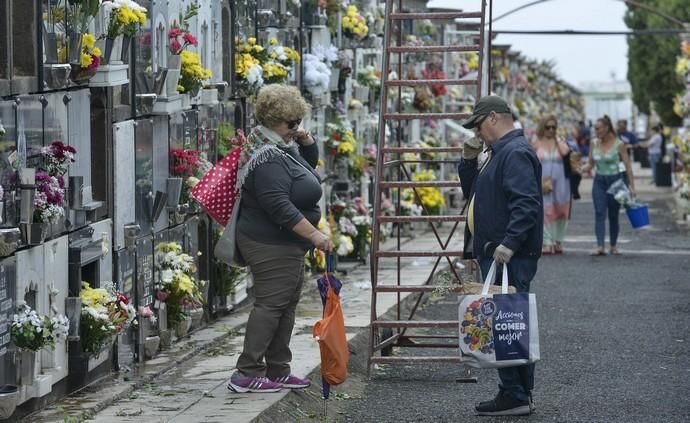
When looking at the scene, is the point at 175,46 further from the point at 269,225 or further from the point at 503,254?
the point at 503,254

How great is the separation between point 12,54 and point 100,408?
1.87 meters

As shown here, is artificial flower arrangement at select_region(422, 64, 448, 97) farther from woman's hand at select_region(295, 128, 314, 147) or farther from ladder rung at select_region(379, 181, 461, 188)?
woman's hand at select_region(295, 128, 314, 147)

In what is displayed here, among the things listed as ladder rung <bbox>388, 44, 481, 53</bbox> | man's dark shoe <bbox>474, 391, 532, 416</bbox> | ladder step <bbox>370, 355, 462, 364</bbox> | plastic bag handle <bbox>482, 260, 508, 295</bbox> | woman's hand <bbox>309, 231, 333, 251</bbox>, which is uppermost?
ladder rung <bbox>388, 44, 481, 53</bbox>

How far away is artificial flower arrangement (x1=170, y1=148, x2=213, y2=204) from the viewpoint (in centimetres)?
1052

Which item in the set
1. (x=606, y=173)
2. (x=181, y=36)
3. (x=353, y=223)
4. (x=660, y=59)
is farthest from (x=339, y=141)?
(x=660, y=59)

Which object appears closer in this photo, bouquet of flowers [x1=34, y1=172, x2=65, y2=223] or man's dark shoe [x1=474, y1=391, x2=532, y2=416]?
bouquet of flowers [x1=34, y1=172, x2=65, y2=223]

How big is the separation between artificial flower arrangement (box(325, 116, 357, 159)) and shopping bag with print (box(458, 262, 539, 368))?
8.54 metres

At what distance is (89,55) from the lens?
8148 mm

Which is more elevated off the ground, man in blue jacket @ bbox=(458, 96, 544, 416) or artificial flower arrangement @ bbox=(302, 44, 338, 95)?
artificial flower arrangement @ bbox=(302, 44, 338, 95)

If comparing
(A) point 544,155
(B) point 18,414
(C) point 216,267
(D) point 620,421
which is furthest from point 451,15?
(A) point 544,155

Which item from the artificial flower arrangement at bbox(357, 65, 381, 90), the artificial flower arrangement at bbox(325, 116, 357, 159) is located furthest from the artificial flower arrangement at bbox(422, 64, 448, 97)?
the artificial flower arrangement at bbox(325, 116, 357, 159)

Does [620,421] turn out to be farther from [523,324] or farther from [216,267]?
[216,267]

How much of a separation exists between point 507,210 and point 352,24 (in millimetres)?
9333

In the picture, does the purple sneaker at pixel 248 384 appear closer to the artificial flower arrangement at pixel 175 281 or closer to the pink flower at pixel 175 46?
the artificial flower arrangement at pixel 175 281
